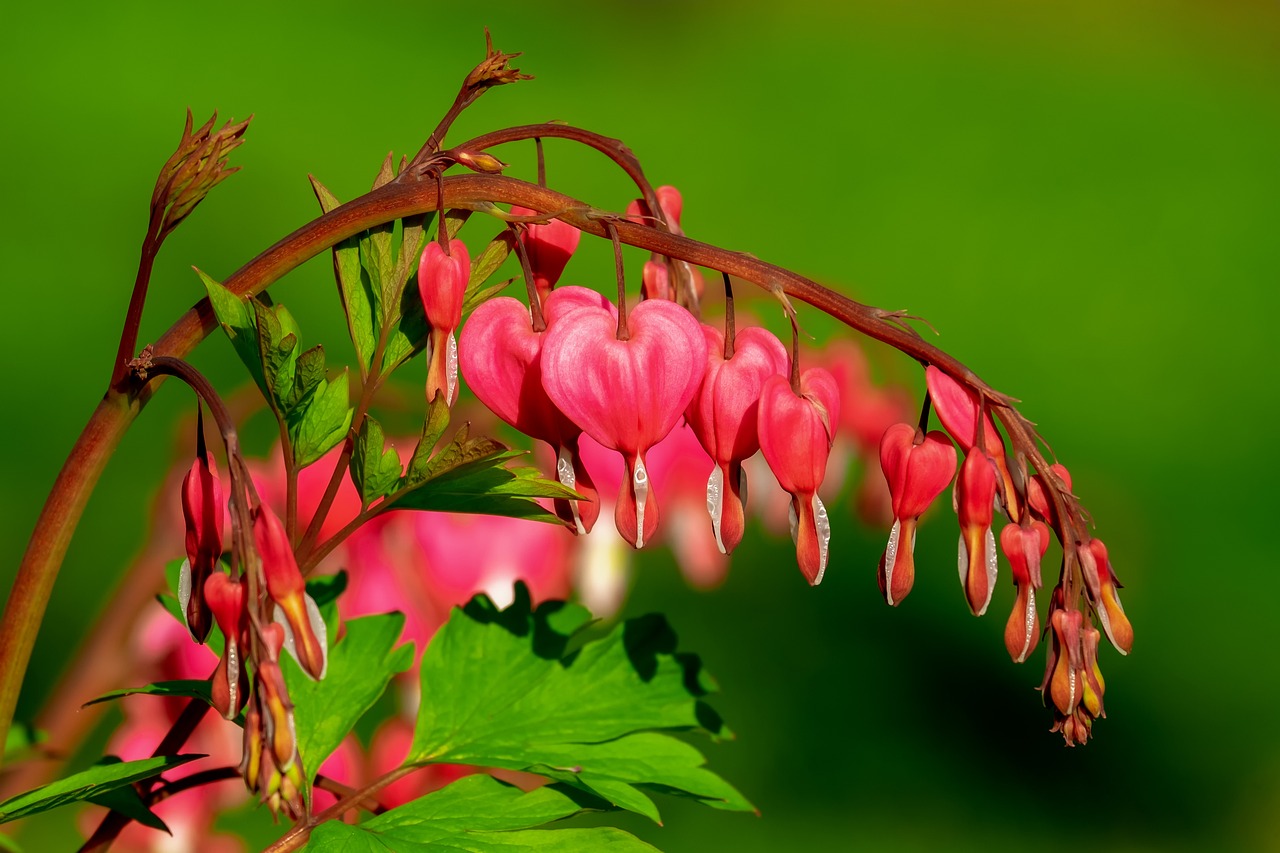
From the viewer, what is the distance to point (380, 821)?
2.20ft

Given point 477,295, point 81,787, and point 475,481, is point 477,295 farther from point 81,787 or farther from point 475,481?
point 81,787

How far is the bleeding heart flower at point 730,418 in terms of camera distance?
634 millimetres

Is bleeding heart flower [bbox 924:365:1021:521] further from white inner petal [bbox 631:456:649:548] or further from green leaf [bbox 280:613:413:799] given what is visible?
green leaf [bbox 280:613:413:799]

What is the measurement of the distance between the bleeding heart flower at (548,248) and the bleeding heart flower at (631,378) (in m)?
0.06

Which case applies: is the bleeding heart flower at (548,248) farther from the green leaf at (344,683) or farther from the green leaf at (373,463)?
the green leaf at (344,683)

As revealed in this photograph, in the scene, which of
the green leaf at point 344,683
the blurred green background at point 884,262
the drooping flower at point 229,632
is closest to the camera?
the drooping flower at point 229,632

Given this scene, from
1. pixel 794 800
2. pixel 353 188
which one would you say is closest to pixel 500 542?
pixel 794 800

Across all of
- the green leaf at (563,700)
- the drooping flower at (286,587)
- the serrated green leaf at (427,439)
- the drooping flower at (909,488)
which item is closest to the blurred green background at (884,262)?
the green leaf at (563,700)

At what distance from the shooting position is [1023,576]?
0.60 metres

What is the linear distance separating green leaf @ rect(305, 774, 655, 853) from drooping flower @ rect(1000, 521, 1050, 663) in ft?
0.67

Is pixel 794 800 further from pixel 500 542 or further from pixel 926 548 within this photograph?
pixel 500 542

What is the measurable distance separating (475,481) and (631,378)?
9cm

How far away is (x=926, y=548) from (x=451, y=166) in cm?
266

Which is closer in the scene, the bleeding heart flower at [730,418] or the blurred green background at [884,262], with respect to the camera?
the bleeding heart flower at [730,418]
